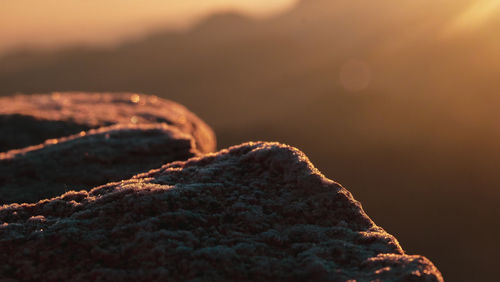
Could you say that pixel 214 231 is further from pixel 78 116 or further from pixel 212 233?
pixel 78 116

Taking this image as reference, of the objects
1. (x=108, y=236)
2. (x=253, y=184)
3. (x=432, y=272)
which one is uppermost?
(x=253, y=184)

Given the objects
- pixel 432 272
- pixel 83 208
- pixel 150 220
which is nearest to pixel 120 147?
pixel 83 208

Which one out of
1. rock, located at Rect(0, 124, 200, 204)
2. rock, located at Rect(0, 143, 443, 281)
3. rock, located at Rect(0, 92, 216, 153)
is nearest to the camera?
rock, located at Rect(0, 143, 443, 281)

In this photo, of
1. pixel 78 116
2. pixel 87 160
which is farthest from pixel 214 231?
pixel 78 116

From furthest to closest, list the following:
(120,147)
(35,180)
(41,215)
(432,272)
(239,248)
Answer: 1. (120,147)
2. (35,180)
3. (41,215)
4. (239,248)
5. (432,272)

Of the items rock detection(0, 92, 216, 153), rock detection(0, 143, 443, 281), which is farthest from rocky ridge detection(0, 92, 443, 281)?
rock detection(0, 92, 216, 153)

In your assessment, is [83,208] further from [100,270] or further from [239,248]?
[239,248]

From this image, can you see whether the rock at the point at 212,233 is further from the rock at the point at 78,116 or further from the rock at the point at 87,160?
the rock at the point at 78,116

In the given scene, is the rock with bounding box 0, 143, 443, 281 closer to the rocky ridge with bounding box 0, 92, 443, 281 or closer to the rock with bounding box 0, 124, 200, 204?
the rocky ridge with bounding box 0, 92, 443, 281
